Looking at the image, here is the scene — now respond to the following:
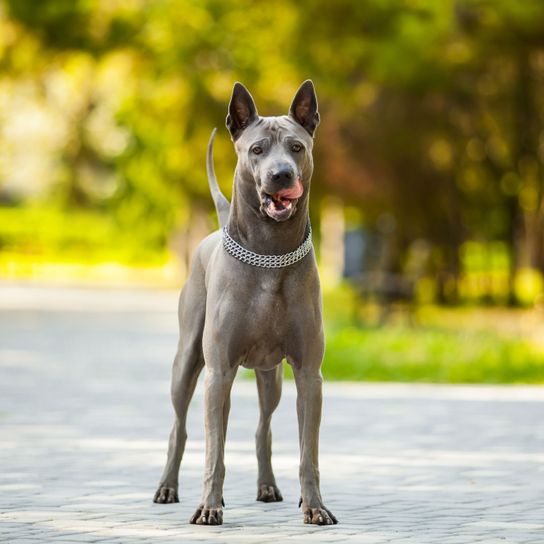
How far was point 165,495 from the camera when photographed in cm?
777

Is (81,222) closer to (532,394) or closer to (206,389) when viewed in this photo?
(532,394)

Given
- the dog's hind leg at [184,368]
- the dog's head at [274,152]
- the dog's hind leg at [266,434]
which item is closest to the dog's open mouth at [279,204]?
the dog's head at [274,152]

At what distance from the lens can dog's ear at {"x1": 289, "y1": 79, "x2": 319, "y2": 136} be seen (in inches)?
286

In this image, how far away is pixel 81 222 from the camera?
198 ft

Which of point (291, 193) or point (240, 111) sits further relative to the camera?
point (240, 111)

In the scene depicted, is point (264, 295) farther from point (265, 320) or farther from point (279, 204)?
point (279, 204)

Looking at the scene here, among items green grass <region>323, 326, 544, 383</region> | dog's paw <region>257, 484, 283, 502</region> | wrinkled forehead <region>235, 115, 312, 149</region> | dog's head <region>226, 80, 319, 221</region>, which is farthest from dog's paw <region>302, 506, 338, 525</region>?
green grass <region>323, 326, 544, 383</region>

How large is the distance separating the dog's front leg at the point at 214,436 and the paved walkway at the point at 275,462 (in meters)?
0.15

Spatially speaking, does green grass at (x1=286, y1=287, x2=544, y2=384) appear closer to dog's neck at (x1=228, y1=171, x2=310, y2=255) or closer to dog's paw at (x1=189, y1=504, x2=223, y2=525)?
dog's neck at (x1=228, y1=171, x2=310, y2=255)

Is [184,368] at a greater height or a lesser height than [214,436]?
greater

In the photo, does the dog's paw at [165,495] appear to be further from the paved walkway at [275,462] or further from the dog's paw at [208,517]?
the dog's paw at [208,517]

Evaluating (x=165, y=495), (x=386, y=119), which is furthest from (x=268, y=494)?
(x=386, y=119)

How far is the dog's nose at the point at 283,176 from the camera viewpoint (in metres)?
6.83

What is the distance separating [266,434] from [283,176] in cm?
→ 172
